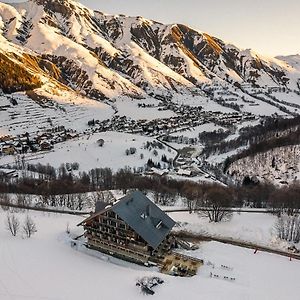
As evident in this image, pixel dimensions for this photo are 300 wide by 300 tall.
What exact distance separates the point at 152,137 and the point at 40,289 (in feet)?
435

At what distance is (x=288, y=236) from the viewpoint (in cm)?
4997

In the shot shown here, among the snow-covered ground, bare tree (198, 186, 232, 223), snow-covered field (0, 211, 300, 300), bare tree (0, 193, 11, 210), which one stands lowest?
snow-covered field (0, 211, 300, 300)

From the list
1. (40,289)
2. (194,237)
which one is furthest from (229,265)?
(40,289)

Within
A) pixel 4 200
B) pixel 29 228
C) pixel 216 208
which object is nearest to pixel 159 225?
pixel 216 208

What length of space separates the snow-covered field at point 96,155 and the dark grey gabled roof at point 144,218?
7047cm

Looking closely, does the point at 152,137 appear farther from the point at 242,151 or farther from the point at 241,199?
the point at 241,199

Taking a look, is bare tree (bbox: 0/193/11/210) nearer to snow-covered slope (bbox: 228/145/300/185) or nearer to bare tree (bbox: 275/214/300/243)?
bare tree (bbox: 275/214/300/243)

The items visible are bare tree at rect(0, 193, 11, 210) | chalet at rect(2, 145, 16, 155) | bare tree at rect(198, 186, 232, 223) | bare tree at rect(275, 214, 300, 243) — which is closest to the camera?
bare tree at rect(275, 214, 300, 243)

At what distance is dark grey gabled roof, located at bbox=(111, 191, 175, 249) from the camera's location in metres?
42.3

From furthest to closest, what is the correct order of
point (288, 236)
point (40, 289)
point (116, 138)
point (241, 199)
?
point (116, 138), point (241, 199), point (288, 236), point (40, 289)

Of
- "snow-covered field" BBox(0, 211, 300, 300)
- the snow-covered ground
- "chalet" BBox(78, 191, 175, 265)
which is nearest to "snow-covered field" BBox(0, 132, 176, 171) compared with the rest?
the snow-covered ground

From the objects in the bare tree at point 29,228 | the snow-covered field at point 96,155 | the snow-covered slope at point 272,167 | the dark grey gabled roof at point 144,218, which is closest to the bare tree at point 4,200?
the bare tree at point 29,228

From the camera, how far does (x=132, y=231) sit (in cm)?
4256

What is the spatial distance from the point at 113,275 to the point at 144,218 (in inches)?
310
